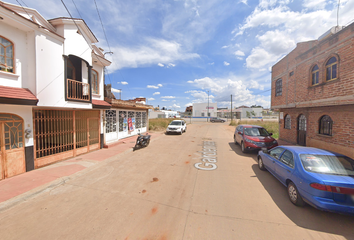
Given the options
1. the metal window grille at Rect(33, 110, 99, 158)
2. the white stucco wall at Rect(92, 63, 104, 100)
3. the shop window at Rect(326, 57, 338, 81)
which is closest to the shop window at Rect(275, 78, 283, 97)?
the shop window at Rect(326, 57, 338, 81)

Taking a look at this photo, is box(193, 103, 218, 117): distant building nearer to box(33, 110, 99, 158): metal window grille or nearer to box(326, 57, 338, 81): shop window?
box(326, 57, 338, 81): shop window

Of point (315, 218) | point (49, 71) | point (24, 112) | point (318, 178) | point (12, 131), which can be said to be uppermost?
point (49, 71)

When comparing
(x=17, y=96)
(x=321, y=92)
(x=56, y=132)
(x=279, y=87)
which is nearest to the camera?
(x=17, y=96)

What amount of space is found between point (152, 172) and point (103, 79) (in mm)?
7328

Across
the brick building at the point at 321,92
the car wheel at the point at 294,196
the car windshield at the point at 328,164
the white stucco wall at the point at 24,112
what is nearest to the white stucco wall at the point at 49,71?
the white stucco wall at the point at 24,112

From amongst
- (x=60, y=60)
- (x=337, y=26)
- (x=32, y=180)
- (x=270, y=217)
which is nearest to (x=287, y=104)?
(x=337, y=26)

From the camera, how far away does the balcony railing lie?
22.1 feet

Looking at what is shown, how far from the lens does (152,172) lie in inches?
223

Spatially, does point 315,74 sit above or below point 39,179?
above

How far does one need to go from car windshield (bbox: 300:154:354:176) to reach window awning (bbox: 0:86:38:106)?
27.9ft

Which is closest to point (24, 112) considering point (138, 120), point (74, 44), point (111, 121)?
point (74, 44)

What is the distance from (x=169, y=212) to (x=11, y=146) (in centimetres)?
602

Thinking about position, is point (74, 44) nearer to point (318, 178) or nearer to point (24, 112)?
point (24, 112)

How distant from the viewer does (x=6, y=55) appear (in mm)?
4930
